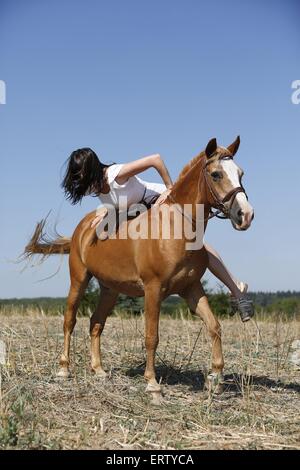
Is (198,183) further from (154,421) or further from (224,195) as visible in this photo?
(154,421)

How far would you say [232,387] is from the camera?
558cm

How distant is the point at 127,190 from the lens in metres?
5.56

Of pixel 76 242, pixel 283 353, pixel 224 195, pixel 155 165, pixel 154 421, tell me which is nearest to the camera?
pixel 154 421

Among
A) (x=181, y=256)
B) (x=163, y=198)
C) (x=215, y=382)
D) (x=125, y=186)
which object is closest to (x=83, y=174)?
(x=125, y=186)

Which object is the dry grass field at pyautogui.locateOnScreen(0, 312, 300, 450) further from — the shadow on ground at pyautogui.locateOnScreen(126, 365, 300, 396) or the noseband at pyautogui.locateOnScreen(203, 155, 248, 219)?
the noseband at pyautogui.locateOnScreen(203, 155, 248, 219)

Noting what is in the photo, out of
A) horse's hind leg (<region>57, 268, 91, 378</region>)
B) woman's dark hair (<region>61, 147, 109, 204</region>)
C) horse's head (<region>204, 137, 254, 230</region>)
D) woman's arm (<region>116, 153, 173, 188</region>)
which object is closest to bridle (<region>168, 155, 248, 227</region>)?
horse's head (<region>204, 137, 254, 230</region>)

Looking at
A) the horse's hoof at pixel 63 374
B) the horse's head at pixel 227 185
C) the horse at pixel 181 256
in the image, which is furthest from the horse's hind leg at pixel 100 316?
the horse's head at pixel 227 185

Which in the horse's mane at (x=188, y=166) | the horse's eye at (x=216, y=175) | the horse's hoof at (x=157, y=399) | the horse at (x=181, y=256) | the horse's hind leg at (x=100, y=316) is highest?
the horse's mane at (x=188, y=166)

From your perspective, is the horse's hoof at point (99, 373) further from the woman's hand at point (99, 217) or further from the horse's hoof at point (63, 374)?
the woman's hand at point (99, 217)

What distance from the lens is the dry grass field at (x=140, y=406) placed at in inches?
148

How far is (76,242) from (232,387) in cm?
224

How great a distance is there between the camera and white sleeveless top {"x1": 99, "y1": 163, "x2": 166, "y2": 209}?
5535mm

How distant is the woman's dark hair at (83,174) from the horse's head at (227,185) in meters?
1.23

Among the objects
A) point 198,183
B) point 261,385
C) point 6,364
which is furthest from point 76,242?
point 261,385
